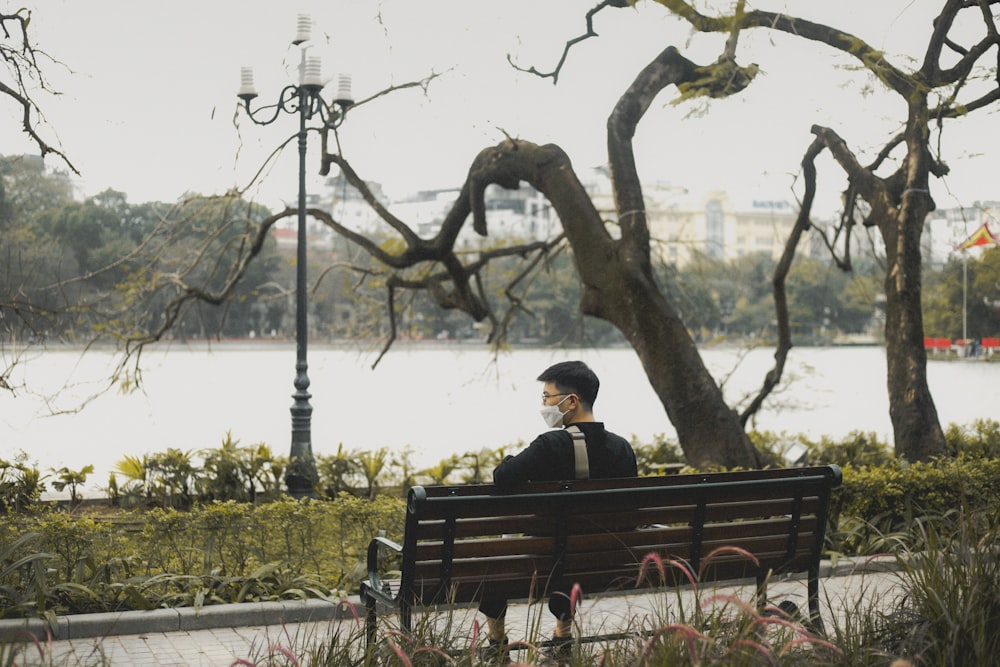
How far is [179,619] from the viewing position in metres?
6.25

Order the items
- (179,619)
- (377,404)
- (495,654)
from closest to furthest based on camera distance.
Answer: (495,654) < (179,619) < (377,404)

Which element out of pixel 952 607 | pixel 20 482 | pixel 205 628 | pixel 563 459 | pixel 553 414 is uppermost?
pixel 553 414

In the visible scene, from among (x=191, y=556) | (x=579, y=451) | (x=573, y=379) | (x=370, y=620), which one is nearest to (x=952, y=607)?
(x=579, y=451)

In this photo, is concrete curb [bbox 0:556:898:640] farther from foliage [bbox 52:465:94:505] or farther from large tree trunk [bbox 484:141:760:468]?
foliage [bbox 52:465:94:505]

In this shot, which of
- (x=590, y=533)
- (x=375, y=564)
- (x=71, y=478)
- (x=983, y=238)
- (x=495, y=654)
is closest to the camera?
(x=495, y=654)

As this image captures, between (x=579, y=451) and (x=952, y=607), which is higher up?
(x=579, y=451)

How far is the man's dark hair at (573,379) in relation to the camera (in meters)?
4.88

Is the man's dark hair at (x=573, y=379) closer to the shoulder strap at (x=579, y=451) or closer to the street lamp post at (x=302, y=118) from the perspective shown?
the shoulder strap at (x=579, y=451)

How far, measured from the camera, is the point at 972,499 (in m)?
9.15

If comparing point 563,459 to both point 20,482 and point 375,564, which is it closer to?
point 375,564

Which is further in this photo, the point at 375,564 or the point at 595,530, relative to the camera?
the point at 375,564

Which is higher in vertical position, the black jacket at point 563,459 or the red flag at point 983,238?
the red flag at point 983,238

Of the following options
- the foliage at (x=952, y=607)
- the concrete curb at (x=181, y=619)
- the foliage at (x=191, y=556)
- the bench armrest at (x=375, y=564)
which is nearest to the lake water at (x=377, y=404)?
the foliage at (x=191, y=556)

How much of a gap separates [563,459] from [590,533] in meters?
0.36
